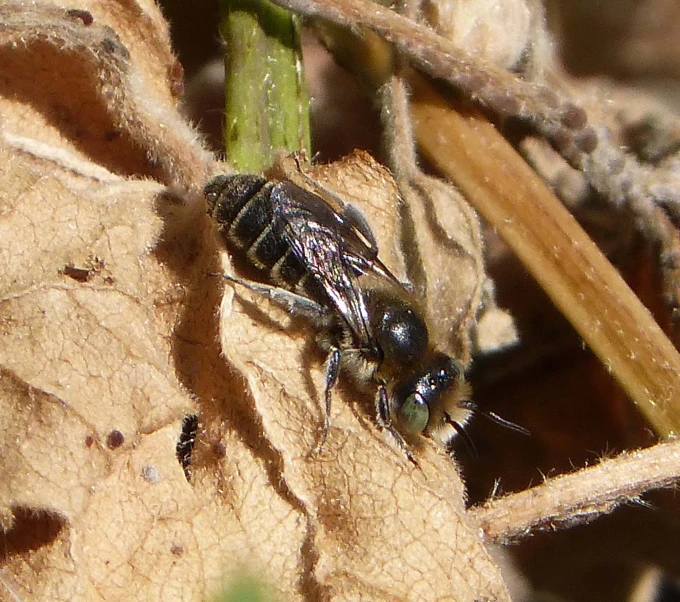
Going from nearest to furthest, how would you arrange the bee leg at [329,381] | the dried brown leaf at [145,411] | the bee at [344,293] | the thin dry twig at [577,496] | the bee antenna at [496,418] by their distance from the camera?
1. the dried brown leaf at [145,411]
2. the bee leg at [329,381]
3. the thin dry twig at [577,496]
4. the bee at [344,293]
5. the bee antenna at [496,418]

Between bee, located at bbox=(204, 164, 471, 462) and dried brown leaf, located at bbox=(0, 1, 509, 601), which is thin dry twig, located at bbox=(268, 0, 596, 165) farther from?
dried brown leaf, located at bbox=(0, 1, 509, 601)

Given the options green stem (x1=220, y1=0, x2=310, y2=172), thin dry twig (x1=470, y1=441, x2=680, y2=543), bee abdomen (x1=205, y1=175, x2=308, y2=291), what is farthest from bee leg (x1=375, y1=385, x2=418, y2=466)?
green stem (x1=220, y1=0, x2=310, y2=172)

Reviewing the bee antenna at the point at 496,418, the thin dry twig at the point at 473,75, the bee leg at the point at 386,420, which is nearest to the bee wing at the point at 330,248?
the bee leg at the point at 386,420

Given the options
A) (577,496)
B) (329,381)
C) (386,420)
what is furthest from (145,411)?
(577,496)

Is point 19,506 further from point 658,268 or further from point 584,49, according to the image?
point 584,49

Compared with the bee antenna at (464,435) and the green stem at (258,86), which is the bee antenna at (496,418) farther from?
the green stem at (258,86)

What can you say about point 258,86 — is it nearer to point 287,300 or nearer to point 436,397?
point 287,300
